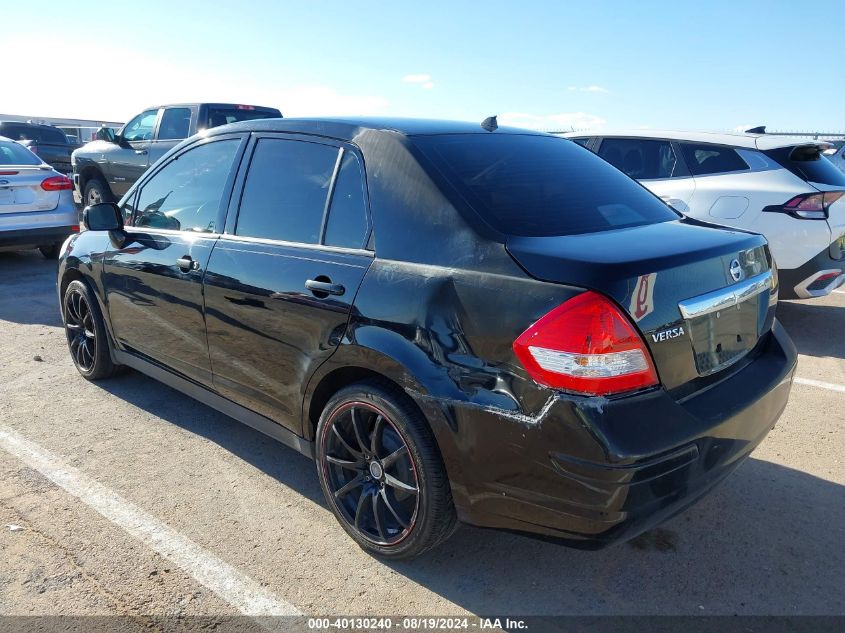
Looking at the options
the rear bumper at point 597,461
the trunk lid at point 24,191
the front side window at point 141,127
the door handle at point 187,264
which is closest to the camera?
the rear bumper at point 597,461

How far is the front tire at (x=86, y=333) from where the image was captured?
439 cm

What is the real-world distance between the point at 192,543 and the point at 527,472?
5.08 feet

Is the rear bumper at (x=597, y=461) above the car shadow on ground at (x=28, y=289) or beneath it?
above

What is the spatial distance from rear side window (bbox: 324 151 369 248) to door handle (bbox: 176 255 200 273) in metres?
A: 0.93

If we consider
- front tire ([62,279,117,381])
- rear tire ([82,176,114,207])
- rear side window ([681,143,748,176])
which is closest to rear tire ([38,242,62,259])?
rear tire ([82,176,114,207])

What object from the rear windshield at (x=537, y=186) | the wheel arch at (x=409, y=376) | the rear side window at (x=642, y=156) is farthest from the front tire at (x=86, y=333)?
the rear side window at (x=642, y=156)

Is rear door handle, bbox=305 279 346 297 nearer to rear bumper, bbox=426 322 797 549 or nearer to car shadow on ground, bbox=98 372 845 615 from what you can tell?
rear bumper, bbox=426 322 797 549

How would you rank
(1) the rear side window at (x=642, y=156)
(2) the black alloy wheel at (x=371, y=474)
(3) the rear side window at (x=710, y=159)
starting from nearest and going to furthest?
(2) the black alloy wheel at (x=371, y=474) < (3) the rear side window at (x=710, y=159) < (1) the rear side window at (x=642, y=156)

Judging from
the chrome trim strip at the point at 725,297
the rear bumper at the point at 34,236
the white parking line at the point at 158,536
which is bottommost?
the white parking line at the point at 158,536

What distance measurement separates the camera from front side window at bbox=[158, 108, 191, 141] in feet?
33.1

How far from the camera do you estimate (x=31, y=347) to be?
5484 millimetres

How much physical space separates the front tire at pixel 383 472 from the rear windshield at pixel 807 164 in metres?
4.67

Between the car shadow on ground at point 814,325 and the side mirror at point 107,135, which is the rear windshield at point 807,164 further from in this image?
the side mirror at point 107,135

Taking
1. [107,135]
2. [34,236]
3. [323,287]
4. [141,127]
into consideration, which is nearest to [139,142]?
[141,127]
